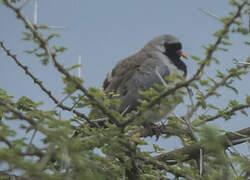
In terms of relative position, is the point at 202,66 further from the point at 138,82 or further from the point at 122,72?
the point at 122,72

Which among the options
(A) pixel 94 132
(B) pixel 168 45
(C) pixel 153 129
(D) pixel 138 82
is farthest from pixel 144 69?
(A) pixel 94 132

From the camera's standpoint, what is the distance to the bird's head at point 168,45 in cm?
626

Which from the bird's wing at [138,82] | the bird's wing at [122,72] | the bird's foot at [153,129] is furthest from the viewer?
the bird's wing at [122,72]

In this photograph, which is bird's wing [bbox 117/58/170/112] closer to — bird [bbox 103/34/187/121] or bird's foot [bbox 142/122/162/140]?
bird [bbox 103/34/187/121]

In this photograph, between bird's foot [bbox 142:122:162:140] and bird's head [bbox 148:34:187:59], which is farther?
bird's head [bbox 148:34:187:59]

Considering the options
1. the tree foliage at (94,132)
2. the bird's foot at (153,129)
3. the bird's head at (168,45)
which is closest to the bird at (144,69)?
the bird's head at (168,45)

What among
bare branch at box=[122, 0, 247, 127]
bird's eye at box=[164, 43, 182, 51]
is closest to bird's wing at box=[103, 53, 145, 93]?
bird's eye at box=[164, 43, 182, 51]

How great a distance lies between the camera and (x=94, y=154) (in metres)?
2.49

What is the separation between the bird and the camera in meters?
5.20

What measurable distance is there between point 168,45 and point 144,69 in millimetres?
1112

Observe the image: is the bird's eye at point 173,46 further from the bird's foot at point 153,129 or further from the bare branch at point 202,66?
the bare branch at point 202,66

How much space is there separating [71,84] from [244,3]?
1208 millimetres

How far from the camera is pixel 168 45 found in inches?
250

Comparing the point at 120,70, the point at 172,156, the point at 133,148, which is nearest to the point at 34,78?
the point at 133,148
